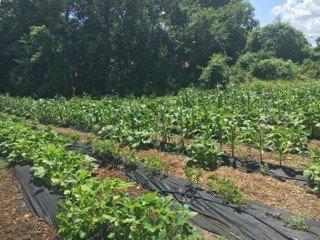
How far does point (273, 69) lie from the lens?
88.1 ft

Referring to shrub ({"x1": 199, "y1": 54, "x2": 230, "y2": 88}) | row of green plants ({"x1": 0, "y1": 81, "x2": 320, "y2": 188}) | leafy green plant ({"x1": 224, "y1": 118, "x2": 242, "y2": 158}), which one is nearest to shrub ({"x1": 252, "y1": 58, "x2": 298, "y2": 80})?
shrub ({"x1": 199, "y1": 54, "x2": 230, "y2": 88})

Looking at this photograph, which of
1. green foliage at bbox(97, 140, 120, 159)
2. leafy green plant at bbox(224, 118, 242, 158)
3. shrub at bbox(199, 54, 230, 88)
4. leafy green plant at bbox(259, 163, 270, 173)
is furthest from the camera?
shrub at bbox(199, 54, 230, 88)

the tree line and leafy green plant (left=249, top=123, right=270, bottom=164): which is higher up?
the tree line

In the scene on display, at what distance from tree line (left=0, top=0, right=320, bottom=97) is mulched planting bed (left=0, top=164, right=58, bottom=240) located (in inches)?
790

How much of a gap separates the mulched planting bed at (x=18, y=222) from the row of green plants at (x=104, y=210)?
490 mm

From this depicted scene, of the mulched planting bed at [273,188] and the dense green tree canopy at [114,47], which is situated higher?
the dense green tree canopy at [114,47]

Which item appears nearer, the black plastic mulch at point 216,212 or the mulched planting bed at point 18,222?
the black plastic mulch at point 216,212

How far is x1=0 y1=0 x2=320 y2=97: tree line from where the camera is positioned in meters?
28.1

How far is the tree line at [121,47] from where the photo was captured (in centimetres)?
2809

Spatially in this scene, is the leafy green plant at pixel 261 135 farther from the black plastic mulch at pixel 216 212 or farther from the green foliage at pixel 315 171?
the black plastic mulch at pixel 216 212

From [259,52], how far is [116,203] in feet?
85.5

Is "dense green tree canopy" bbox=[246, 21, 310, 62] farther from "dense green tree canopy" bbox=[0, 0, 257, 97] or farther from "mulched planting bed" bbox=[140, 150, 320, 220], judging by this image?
"mulched planting bed" bbox=[140, 150, 320, 220]

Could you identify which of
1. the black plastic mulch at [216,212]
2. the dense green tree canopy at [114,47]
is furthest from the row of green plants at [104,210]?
the dense green tree canopy at [114,47]

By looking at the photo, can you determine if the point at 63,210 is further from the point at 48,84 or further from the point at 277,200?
the point at 48,84
